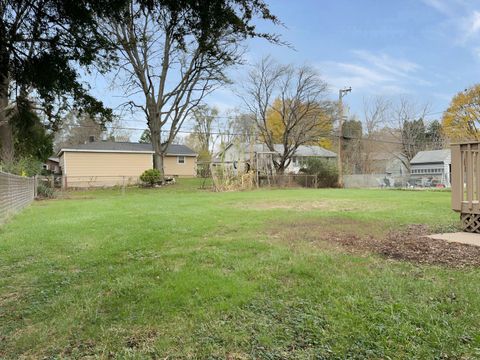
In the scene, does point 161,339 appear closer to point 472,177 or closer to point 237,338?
point 237,338

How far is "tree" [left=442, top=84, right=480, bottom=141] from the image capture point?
30938 mm

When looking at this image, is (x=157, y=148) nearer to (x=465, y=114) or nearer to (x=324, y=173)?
(x=324, y=173)

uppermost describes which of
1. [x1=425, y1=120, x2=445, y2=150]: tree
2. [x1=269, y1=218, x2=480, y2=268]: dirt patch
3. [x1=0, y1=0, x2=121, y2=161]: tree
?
[x1=425, y1=120, x2=445, y2=150]: tree

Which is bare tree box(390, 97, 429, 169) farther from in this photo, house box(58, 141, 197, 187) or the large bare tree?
house box(58, 141, 197, 187)

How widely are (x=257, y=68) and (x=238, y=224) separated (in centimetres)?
2175

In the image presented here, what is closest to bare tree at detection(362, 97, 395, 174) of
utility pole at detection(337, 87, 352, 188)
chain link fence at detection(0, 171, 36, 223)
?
utility pole at detection(337, 87, 352, 188)

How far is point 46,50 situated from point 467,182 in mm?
6250

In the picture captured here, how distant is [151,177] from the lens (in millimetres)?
24078

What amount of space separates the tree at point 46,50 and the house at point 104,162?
22.7 m

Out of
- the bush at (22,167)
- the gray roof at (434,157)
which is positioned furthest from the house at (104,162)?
the gray roof at (434,157)

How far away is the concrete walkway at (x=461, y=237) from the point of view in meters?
5.29

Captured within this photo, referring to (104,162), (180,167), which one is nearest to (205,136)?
(180,167)

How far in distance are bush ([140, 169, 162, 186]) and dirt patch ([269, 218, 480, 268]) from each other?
18017 millimetres

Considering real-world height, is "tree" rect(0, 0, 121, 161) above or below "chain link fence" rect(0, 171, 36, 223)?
above
